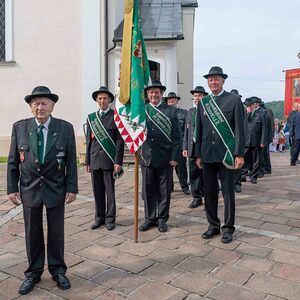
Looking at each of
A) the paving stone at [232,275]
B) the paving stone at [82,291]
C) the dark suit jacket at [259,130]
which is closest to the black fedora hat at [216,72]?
the paving stone at [232,275]

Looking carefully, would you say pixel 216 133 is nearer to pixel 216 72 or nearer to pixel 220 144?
pixel 220 144

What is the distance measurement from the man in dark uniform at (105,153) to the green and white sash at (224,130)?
1.28 meters

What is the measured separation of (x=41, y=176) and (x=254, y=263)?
7.71ft

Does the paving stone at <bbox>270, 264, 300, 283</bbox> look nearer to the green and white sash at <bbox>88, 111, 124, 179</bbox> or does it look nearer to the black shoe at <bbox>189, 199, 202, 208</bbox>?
the green and white sash at <bbox>88, 111, 124, 179</bbox>

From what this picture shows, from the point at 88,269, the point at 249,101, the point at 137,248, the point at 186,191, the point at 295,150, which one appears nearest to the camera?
the point at 88,269

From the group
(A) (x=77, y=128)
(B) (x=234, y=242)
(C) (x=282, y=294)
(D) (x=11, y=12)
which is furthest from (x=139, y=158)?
(D) (x=11, y=12)

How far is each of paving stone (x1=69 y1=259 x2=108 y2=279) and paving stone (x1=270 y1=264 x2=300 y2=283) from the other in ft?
5.62

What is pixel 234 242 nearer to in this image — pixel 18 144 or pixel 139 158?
pixel 139 158

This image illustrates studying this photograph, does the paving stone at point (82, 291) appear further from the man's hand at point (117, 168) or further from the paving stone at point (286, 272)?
the man's hand at point (117, 168)

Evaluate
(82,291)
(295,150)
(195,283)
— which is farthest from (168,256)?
(295,150)

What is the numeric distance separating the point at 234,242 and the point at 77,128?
9597mm

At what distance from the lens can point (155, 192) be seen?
530cm

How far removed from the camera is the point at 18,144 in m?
3.48

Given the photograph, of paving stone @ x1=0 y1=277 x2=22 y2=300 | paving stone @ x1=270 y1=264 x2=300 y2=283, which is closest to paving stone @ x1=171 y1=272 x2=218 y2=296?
paving stone @ x1=270 y1=264 x2=300 y2=283
